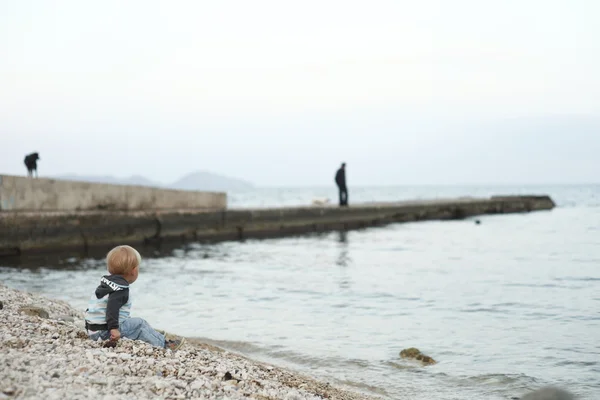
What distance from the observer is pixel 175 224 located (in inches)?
883

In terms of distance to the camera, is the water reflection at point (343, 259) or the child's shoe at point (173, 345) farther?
the water reflection at point (343, 259)

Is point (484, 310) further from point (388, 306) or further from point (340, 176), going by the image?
point (340, 176)

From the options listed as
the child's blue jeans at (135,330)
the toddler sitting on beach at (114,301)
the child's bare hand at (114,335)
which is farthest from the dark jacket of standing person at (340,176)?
the child's bare hand at (114,335)

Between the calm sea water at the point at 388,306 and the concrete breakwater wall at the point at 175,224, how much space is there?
1.37m

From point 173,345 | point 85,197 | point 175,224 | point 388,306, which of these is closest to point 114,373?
point 173,345

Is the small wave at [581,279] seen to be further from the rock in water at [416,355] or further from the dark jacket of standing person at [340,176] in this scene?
the dark jacket of standing person at [340,176]

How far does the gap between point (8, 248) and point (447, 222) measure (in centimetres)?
2290

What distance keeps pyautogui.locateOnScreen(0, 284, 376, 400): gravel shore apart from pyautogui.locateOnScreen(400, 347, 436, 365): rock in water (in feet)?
5.49

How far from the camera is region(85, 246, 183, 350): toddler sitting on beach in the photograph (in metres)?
5.22

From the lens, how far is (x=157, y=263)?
56.5ft

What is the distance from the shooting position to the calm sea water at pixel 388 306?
23.5 feet

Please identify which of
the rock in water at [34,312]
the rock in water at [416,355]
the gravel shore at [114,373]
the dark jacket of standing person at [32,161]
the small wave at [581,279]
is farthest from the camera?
the dark jacket of standing person at [32,161]

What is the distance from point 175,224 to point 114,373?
60.3 ft

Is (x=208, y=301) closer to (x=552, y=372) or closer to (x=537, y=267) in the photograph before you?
(x=552, y=372)
